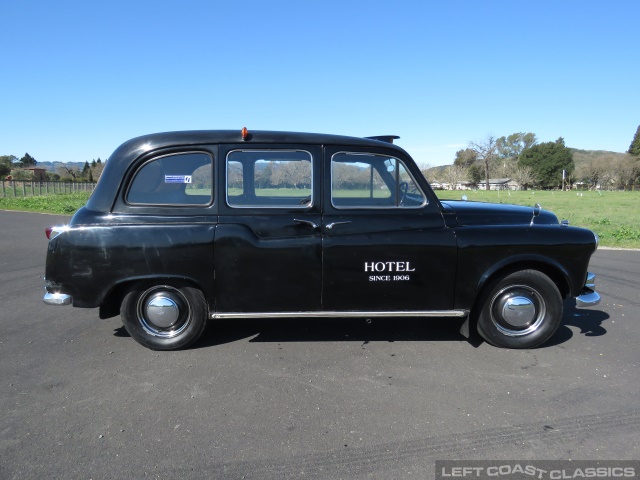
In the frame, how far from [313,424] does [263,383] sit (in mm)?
686

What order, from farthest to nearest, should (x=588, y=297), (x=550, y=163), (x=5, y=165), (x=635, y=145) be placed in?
(x=550, y=163) → (x=635, y=145) → (x=5, y=165) → (x=588, y=297)

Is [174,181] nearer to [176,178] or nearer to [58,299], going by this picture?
[176,178]

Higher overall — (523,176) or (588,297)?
(523,176)

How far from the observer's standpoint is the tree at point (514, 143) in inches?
4582

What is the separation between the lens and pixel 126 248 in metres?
3.69

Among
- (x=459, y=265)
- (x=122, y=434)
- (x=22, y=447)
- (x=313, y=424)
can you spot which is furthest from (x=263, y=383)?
(x=459, y=265)

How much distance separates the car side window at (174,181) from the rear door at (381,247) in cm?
109

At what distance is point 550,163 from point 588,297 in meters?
109

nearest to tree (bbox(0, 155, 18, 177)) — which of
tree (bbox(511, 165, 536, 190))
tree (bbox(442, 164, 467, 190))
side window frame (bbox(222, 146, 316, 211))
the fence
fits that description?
the fence

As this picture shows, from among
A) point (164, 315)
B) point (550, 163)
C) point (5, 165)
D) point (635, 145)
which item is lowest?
point (164, 315)

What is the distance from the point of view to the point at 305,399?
312cm

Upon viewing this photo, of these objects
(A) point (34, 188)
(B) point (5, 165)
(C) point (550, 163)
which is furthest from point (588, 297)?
(C) point (550, 163)

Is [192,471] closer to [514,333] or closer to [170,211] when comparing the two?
[170,211]

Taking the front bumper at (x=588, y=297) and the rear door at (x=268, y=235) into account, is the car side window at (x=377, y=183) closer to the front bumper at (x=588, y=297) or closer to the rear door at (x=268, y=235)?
the rear door at (x=268, y=235)
